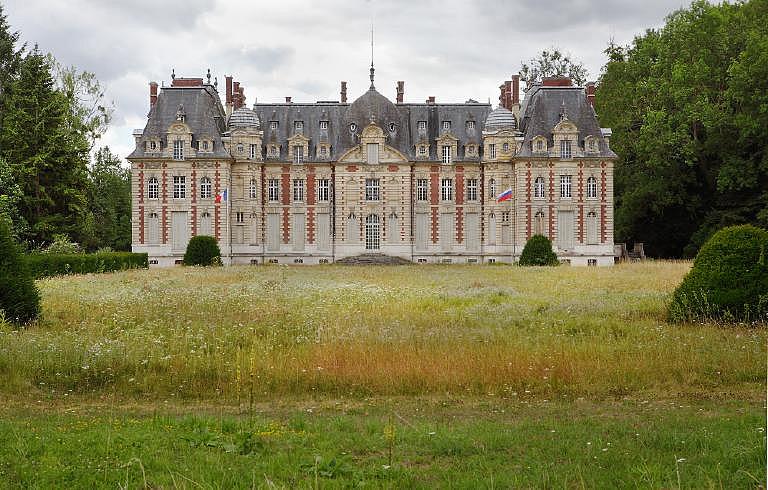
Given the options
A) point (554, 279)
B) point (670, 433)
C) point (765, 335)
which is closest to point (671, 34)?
point (554, 279)

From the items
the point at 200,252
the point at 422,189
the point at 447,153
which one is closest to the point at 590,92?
the point at 447,153

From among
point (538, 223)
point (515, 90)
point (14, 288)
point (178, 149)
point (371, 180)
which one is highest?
point (515, 90)

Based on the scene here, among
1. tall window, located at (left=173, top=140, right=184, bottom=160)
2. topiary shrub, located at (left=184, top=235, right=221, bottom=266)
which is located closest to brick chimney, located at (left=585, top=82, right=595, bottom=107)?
topiary shrub, located at (left=184, top=235, right=221, bottom=266)

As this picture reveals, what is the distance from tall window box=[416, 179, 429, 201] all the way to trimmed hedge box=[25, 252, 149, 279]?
60.8 ft

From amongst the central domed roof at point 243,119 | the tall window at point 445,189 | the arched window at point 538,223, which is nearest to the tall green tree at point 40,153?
the central domed roof at point 243,119

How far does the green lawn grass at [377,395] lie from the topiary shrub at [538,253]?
71.6ft

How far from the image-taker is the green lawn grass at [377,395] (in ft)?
19.5

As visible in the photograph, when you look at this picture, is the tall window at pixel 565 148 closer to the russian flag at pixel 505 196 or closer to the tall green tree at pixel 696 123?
the tall green tree at pixel 696 123

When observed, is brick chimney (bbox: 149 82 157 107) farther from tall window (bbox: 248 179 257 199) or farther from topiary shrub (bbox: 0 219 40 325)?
topiary shrub (bbox: 0 219 40 325)

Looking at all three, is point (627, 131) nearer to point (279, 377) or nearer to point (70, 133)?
point (70, 133)

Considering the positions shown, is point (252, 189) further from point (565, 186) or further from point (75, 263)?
point (565, 186)

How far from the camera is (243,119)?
1848 inches

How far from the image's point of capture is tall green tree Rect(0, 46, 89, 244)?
1606 inches

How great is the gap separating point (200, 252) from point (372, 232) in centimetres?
1234
